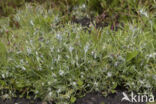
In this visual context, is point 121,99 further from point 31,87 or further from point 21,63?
point 21,63

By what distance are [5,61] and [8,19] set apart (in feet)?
6.64

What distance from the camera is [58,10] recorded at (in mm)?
4305

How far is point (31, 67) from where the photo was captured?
2.71 metres

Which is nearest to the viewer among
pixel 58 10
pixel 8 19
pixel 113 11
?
pixel 113 11

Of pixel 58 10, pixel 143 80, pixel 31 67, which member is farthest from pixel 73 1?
pixel 143 80

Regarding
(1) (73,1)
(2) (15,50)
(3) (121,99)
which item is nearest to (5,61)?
(2) (15,50)

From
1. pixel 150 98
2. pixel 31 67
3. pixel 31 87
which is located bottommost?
pixel 150 98

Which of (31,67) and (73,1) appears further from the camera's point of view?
(73,1)

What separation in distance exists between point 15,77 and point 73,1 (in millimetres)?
2240

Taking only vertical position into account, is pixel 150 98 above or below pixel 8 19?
below

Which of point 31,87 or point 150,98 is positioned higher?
point 31,87

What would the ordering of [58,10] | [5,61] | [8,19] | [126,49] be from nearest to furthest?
[126,49]
[5,61]
[58,10]
[8,19]

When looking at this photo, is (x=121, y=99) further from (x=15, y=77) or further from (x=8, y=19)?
(x=8, y=19)

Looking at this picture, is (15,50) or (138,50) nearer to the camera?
(138,50)
